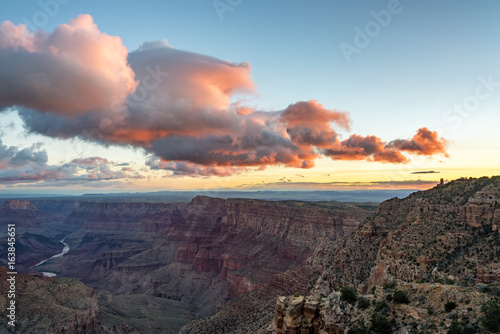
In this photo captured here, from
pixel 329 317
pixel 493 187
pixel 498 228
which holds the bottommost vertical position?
pixel 329 317

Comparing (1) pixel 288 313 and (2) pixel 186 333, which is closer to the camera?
(1) pixel 288 313

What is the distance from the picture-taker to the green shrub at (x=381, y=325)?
22.6 metres

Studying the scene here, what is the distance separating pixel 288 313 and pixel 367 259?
35.4 m

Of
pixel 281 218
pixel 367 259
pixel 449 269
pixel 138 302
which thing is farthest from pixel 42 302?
pixel 281 218

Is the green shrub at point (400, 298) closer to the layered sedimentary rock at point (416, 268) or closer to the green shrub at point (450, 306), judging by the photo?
the layered sedimentary rock at point (416, 268)

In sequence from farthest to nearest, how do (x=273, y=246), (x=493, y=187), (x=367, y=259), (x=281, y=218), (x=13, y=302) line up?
(x=281, y=218) < (x=273, y=246) < (x=13, y=302) < (x=367, y=259) < (x=493, y=187)

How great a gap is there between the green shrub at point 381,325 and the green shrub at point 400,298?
2.01 meters

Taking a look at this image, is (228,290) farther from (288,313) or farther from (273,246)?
(288,313)

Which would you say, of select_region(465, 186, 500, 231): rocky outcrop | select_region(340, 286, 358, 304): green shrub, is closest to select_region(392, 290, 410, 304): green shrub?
select_region(340, 286, 358, 304): green shrub

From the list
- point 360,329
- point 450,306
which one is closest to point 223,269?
point 360,329

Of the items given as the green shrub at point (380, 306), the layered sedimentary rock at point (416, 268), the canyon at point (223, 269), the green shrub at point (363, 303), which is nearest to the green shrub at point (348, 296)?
the layered sedimentary rock at point (416, 268)

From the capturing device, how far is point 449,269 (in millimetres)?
39312

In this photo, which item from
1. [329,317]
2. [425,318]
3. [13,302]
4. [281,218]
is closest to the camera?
[425,318]

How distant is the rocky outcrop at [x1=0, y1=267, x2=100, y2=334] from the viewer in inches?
2714
